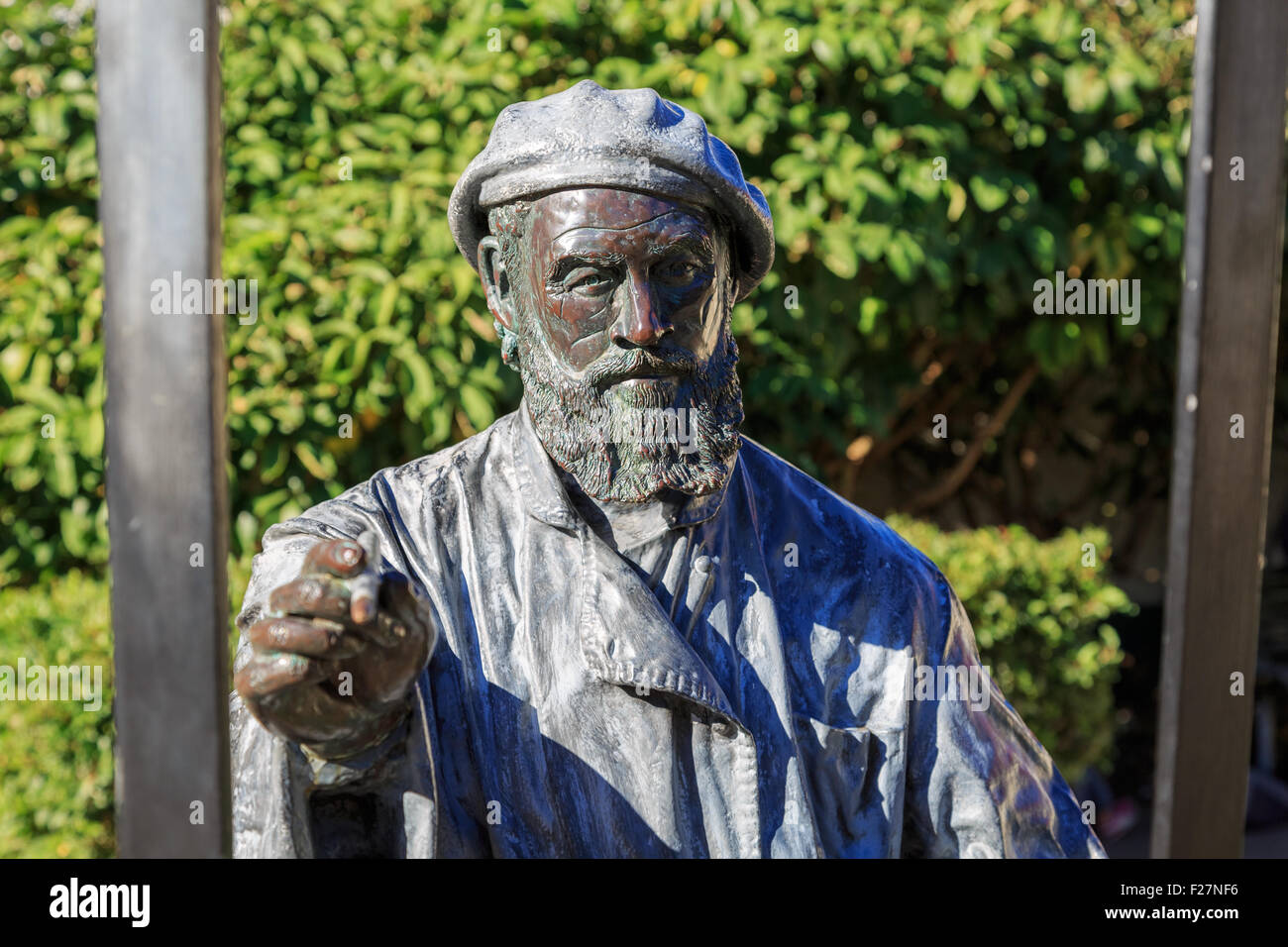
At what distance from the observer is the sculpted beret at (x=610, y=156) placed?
5.82 ft

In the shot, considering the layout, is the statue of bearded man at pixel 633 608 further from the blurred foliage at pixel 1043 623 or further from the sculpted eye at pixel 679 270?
the blurred foliage at pixel 1043 623

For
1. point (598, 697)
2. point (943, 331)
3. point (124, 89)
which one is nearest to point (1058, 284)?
point (943, 331)

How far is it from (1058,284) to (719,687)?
3487 millimetres

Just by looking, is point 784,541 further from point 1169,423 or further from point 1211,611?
point 1169,423

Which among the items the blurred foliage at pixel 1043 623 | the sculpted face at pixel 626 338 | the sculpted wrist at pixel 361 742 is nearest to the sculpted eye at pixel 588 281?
the sculpted face at pixel 626 338

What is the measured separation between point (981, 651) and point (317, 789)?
3463 millimetres

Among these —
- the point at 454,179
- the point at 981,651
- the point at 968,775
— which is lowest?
the point at 981,651

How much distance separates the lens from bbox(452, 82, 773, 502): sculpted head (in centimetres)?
178

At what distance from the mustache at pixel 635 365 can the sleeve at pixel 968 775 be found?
1.82 ft

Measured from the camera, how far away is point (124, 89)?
1381mm

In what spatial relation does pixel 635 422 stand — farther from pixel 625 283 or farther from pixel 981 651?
pixel 981 651

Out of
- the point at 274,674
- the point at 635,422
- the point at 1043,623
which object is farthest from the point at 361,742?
the point at 1043,623

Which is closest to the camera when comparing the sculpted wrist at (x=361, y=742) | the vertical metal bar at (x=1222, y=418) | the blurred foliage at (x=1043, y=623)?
the sculpted wrist at (x=361, y=742)

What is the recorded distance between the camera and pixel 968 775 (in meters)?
1.92
